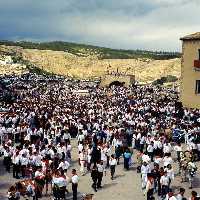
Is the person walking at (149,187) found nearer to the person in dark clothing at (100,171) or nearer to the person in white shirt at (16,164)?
the person in dark clothing at (100,171)

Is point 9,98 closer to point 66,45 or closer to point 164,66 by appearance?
point 164,66

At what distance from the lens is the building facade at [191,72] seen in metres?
50.1

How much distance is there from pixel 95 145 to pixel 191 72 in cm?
2502

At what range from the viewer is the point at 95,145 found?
91.7 ft

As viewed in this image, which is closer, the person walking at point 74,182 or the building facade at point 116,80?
the person walking at point 74,182

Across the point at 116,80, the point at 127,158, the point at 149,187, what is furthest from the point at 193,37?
the point at 116,80

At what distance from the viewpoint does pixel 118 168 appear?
27953 millimetres

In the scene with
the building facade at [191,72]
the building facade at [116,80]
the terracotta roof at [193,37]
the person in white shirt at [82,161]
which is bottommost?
the person in white shirt at [82,161]

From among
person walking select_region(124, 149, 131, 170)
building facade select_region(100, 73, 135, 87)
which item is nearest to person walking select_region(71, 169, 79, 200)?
person walking select_region(124, 149, 131, 170)

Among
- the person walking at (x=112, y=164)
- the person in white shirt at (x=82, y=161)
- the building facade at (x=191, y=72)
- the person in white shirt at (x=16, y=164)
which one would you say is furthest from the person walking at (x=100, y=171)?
the building facade at (x=191, y=72)

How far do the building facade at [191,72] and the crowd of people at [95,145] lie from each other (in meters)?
6.39

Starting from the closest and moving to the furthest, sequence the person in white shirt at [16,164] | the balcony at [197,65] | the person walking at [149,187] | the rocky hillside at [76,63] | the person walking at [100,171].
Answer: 1. the person walking at [149,187]
2. the person walking at [100,171]
3. the person in white shirt at [16,164]
4. the balcony at [197,65]
5. the rocky hillside at [76,63]

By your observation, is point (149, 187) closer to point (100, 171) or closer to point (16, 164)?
point (100, 171)

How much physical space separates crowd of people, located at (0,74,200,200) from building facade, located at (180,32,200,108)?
639cm
